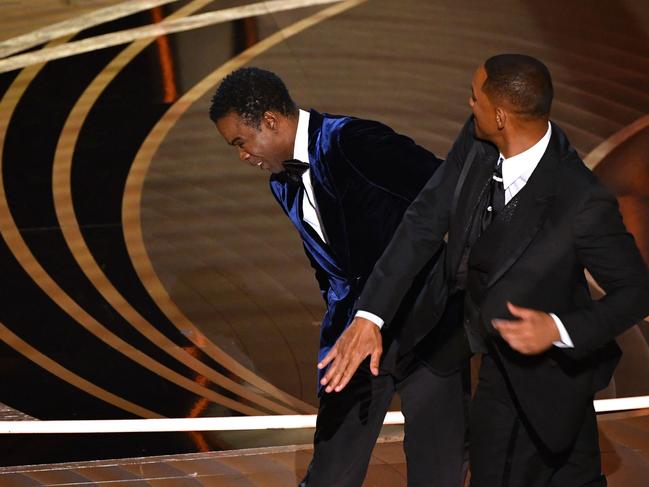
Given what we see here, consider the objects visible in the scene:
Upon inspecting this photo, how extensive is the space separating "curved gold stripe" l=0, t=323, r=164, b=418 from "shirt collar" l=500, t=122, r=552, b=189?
6.39 ft

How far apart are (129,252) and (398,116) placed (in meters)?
1.80

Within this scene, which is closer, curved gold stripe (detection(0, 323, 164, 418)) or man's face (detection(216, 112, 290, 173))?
man's face (detection(216, 112, 290, 173))

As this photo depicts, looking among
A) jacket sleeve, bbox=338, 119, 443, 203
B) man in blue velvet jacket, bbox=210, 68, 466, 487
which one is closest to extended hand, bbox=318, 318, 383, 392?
man in blue velvet jacket, bbox=210, 68, 466, 487

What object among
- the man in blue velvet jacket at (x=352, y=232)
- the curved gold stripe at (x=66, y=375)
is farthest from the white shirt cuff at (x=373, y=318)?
the curved gold stripe at (x=66, y=375)

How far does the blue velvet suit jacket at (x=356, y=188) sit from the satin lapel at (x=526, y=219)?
0.37m

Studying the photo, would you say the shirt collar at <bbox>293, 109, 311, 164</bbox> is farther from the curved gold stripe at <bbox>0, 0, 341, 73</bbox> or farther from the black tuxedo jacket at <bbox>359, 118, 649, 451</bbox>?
the curved gold stripe at <bbox>0, 0, 341, 73</bbox>

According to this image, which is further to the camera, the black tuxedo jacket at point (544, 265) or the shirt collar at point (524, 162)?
the shirt collar at point (524, 162)

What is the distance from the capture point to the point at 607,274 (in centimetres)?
215

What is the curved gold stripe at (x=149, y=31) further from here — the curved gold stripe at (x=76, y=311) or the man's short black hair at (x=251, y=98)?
the man's short black hair at (x=251, y=98)

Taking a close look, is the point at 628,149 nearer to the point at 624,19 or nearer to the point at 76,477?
the point at 624,19

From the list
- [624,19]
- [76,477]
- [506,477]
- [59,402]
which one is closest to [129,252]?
[59,402]

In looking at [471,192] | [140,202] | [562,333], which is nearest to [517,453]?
[562,333]

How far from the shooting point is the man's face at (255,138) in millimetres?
2600

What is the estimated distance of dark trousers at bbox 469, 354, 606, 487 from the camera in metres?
2.36
